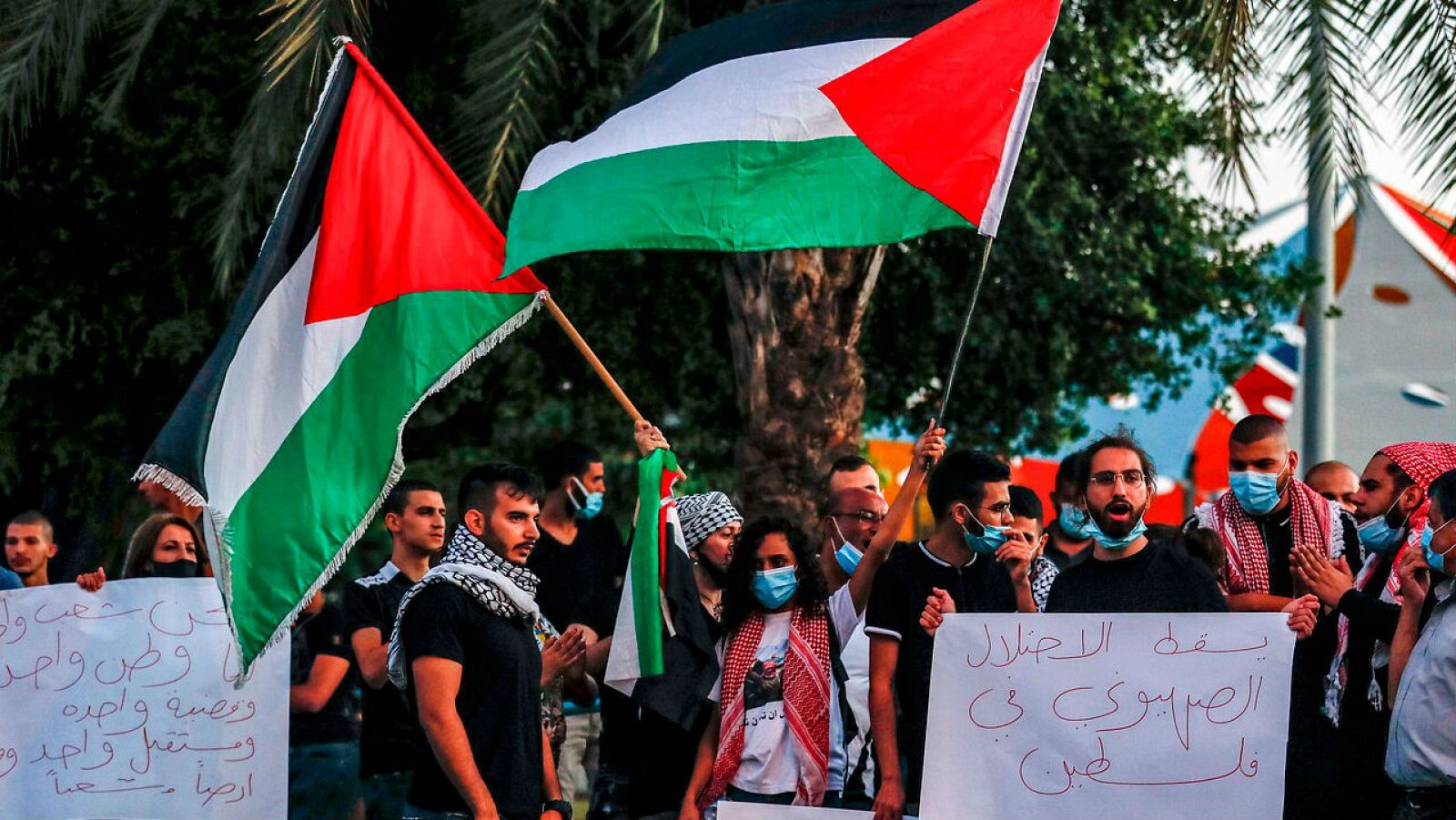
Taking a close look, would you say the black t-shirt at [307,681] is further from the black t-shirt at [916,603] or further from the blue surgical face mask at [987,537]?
the blue surgical face mask at [987,537]

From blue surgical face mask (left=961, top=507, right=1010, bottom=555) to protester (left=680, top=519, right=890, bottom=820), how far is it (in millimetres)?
266

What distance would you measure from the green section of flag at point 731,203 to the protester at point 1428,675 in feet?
6.41

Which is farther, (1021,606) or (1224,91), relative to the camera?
(1224,91)

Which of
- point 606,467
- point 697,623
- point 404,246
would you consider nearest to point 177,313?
point 606,467

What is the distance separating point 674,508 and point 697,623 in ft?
1.29

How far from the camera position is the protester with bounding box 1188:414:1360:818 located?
19.4ft

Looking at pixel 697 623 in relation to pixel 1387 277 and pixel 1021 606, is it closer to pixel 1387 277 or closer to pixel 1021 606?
pixel 1021 606

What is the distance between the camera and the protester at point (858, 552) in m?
5.55

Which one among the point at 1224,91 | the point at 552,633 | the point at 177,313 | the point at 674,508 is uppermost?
the point at 1224,91

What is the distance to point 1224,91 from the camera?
9.69 meters

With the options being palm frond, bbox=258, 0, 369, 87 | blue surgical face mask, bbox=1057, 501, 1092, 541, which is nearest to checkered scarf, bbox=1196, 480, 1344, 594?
blue surgical face mask, bbox=1057, 501, 1092, 541

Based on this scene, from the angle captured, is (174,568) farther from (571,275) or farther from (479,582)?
(571,275)

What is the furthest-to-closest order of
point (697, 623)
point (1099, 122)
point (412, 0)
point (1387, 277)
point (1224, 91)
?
point (1387, 277), point (1099, 122), point (412, 0), point (1224, 91), point (697, 623)

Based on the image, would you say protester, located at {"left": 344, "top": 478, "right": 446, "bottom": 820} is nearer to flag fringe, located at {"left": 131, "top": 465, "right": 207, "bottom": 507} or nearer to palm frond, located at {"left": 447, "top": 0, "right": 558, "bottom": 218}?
flag fringe, located at {"left": 131, "top": 465, "right": 207, "bottom": 507}
